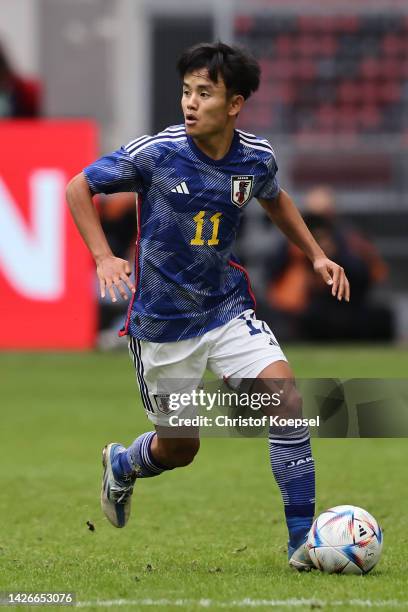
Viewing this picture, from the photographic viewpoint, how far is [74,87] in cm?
2352

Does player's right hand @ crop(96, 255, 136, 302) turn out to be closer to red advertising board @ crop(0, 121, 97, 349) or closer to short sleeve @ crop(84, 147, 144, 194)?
short sleeve @ crop(84, 147, 144, 194)

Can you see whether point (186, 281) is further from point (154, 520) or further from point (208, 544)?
point (154, 520)

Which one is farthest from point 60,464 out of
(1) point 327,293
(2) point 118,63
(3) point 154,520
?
(2) point 118,63

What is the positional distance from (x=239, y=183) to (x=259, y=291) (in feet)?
35.2

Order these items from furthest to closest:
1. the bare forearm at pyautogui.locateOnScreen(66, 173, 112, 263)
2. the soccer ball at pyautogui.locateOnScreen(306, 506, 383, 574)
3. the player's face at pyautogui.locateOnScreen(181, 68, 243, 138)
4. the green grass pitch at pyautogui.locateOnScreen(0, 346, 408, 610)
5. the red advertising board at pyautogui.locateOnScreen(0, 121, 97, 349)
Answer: the red advertising board at pyautogui.locateOnScreen(0, 121, 97, 349) → the player's face at pyautogui.locateOnScreen(181, 68, 243, 138) → the bare forearm at pyautogui.locateOnScreen(66, 173, 112, 263) → the soccer ball at pyautogui.locateOnScreen(306, 506, 383, 574) → the green grass pitch at pyautogui.locateOnScreen(0, 346, 408, 610)

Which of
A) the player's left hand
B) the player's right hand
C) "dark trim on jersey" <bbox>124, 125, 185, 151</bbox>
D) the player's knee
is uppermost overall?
"dark trim on jersey" <bbox>124, 125, 185, 151</bbox>

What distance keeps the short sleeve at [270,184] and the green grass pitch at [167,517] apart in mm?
1463

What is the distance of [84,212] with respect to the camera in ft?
18.0

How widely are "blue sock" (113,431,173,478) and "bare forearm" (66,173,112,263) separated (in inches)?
38.7

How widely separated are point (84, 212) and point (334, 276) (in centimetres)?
102

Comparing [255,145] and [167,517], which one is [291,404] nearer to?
[255,145]

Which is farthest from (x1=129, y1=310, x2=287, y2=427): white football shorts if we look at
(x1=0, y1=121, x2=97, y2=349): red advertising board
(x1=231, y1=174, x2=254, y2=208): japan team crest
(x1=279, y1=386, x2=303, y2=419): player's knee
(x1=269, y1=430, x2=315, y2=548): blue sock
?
(x1=0, y1=121, x2=97, y2=349): red advertising board

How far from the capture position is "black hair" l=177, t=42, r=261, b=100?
5605 millimetres

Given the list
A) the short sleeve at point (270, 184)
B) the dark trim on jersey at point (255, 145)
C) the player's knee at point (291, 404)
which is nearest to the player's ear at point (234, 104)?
the dark trim on jersey at point (255, 145)
